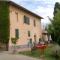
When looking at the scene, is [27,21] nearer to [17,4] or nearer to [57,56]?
[17,4]

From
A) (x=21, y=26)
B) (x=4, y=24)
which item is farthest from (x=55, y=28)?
(x=21, y=26)

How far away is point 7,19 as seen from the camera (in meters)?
37.8

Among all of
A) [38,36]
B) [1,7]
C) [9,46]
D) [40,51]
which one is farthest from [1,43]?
[38,36]

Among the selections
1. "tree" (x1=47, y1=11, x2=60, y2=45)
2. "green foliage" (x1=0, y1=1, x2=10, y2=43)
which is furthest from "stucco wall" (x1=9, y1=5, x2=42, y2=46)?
"tree" (x1=47, y1=11, x2=60, y2=45)

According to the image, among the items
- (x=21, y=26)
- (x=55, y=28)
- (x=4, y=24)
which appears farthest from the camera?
(x=21, y=26)

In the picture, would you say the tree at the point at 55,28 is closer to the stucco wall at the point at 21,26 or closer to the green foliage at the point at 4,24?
the green foliage at the point at 4,24

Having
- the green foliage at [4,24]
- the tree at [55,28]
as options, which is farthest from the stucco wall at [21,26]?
the tree at [55,28]

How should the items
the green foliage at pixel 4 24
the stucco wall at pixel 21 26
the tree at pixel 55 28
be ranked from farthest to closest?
1. the stucco wall at pixel 21 26
2. the green foliage at pixel 4 24
3. the tree at pixel 55 28

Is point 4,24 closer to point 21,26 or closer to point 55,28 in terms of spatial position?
point 21,26

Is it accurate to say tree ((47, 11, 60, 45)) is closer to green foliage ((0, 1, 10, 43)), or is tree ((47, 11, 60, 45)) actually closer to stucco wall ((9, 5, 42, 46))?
green foliage ((0, 1, 10, 43))

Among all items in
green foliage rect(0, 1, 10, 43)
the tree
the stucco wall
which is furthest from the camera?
the stucco wall

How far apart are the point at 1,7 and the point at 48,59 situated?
1405 cm

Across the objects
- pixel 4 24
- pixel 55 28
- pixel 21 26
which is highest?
pixel 4 24

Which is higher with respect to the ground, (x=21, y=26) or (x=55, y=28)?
(x=21, y=26)
